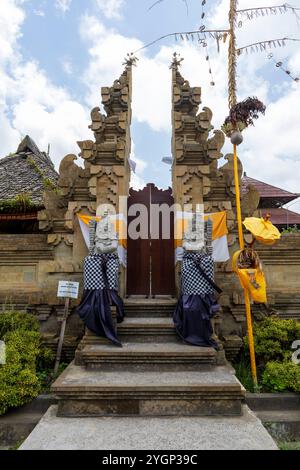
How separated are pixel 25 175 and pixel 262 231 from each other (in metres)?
8.56

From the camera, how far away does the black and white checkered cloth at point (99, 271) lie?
18.9ft

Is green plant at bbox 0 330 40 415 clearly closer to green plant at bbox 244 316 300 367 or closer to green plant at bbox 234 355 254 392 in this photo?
green plant at bbox 234 355 254 392

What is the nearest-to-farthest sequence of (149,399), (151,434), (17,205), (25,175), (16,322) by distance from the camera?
1. (151,434)
2. (149,399)
3. (16,322)
4. (17,205)
5. (25,175)

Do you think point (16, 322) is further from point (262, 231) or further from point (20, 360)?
point (262, 231)

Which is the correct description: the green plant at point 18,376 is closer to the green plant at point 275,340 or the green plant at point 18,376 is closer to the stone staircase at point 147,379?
the stone staircase at point 147,379

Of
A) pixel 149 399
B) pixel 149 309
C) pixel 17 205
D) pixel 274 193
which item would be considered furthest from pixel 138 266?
pixel 274 193

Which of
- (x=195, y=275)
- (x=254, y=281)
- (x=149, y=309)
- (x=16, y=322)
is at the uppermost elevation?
(x=195, y=275)

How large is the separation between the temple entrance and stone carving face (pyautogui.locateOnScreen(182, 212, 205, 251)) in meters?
2.15

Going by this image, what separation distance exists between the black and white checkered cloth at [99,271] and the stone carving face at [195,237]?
1.45m

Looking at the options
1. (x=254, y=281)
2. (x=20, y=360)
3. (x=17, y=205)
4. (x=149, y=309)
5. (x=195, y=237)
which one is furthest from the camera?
(x=17, y=205)

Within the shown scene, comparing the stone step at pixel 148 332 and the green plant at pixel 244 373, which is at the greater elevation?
the stone step at pixel 148 332

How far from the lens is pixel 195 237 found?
19.5 ft

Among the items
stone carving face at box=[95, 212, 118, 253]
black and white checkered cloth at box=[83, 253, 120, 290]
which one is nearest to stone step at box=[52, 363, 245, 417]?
black and white checkered cloth at box=[83, 253, 120, 290]

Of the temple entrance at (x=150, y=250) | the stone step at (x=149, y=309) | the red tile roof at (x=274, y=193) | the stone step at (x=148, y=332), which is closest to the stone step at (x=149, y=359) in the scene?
the stone step at (x=148, y=332)
